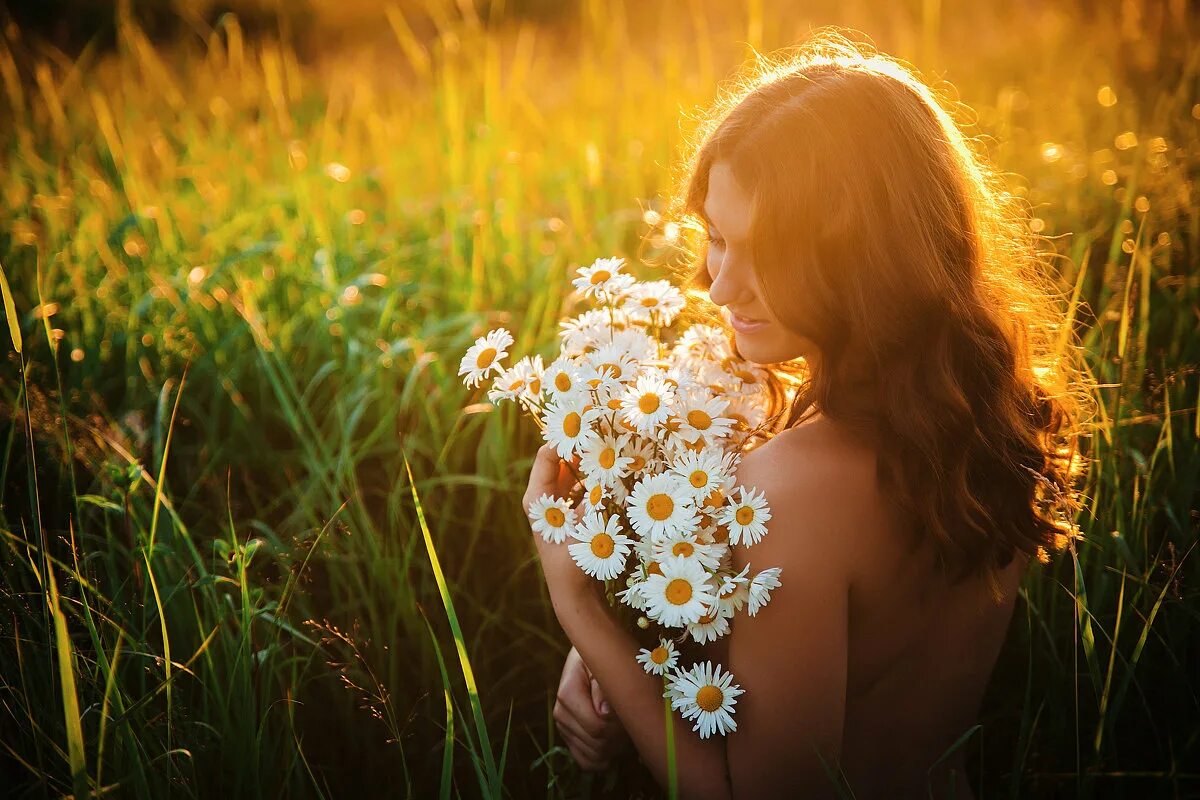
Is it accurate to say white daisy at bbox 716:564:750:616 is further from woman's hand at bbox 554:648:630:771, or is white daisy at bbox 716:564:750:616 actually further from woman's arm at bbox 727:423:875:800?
woman's hand at bbox 554:648:630:771

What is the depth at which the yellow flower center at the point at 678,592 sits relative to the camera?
3.32 ft

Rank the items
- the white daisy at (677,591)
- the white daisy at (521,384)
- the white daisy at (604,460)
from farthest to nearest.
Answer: the white daisy at (521,384)
the white daisy at (604,460)
the white daisy at (677,591)

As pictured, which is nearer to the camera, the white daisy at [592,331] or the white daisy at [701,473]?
the white daisy at [701,473]

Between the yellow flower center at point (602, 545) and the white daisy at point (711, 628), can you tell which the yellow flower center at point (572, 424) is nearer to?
the yellow flower center at point (602, 545)

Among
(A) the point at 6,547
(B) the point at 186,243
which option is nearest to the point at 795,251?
(A) the point at 6,547

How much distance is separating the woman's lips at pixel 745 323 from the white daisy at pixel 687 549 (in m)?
0.39

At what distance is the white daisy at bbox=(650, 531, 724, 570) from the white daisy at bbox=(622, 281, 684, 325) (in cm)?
45

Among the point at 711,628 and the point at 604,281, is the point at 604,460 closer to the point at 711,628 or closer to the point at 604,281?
the point at 711,628

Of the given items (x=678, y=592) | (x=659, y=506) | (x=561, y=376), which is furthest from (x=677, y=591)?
(x=561, y=376)

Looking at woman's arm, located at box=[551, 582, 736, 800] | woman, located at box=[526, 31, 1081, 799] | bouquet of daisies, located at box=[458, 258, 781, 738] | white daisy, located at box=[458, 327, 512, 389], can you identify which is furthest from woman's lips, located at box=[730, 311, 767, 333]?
woman's arm, located at box=[551, 582, 736, 800]

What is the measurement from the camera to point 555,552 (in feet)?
4.08

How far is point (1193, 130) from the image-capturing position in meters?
2.82

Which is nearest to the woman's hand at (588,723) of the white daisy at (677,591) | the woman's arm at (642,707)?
the woman's arm at (642,707)

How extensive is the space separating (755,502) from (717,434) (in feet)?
0.44
